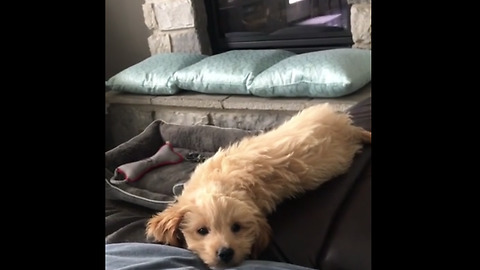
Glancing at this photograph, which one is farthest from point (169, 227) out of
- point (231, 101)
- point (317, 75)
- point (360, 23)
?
point (360, 23)

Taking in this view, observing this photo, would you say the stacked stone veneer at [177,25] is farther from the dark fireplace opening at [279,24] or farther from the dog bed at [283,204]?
the dog bed at [283,204]

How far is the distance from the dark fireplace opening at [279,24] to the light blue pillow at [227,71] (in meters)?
0.22

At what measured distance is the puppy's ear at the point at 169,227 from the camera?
113 centimetres

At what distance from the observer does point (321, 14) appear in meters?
2.66

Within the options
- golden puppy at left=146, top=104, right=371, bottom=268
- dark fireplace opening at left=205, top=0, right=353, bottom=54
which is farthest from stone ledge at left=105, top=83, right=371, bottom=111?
golden puppy at left=146, top=104, right=371, bottom=268

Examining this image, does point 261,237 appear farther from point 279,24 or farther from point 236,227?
point 279,24

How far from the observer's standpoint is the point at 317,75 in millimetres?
2096

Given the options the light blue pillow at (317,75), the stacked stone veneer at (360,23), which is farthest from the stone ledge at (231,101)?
the stacked stone veneer at (360,23)

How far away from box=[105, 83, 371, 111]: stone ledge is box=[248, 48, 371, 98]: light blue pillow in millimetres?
30

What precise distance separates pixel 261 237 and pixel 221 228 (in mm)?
91
